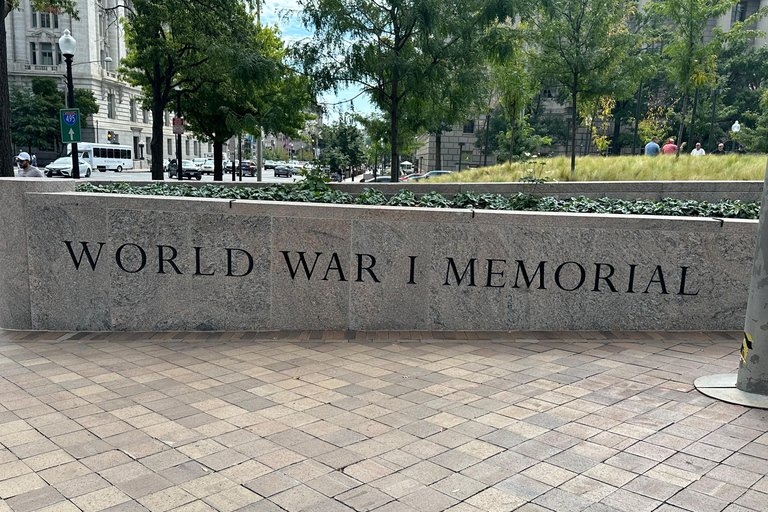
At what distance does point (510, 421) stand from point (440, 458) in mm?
752

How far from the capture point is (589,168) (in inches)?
703

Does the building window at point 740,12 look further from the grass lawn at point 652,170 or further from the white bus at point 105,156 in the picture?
the white bus at point 105,156

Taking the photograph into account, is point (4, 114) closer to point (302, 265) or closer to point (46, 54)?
point (302, 265)

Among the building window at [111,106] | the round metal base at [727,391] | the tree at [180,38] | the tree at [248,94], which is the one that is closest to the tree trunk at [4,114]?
the tree at [248,94]

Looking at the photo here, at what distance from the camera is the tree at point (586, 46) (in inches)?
782

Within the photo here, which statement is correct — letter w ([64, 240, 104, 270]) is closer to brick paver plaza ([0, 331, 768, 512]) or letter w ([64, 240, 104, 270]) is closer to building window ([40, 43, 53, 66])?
brick paver plaza ([0, 331, 768, 512])

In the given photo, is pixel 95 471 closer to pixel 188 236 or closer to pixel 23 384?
pixel 23 384

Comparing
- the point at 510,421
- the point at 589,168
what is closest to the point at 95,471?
the point at 510,421

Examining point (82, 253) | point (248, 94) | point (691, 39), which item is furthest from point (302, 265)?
point (691, 39)

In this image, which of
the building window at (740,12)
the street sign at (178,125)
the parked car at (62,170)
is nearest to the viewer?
the street sign at (178,125)

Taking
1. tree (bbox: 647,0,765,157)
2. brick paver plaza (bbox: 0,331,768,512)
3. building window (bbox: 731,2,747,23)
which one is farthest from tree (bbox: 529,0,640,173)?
building window (bbox: 731,2,747,23)

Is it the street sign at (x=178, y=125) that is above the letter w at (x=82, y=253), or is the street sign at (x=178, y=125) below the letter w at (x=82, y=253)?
above

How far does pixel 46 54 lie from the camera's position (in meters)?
68.4

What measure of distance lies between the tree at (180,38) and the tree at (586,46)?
9.81 metres
